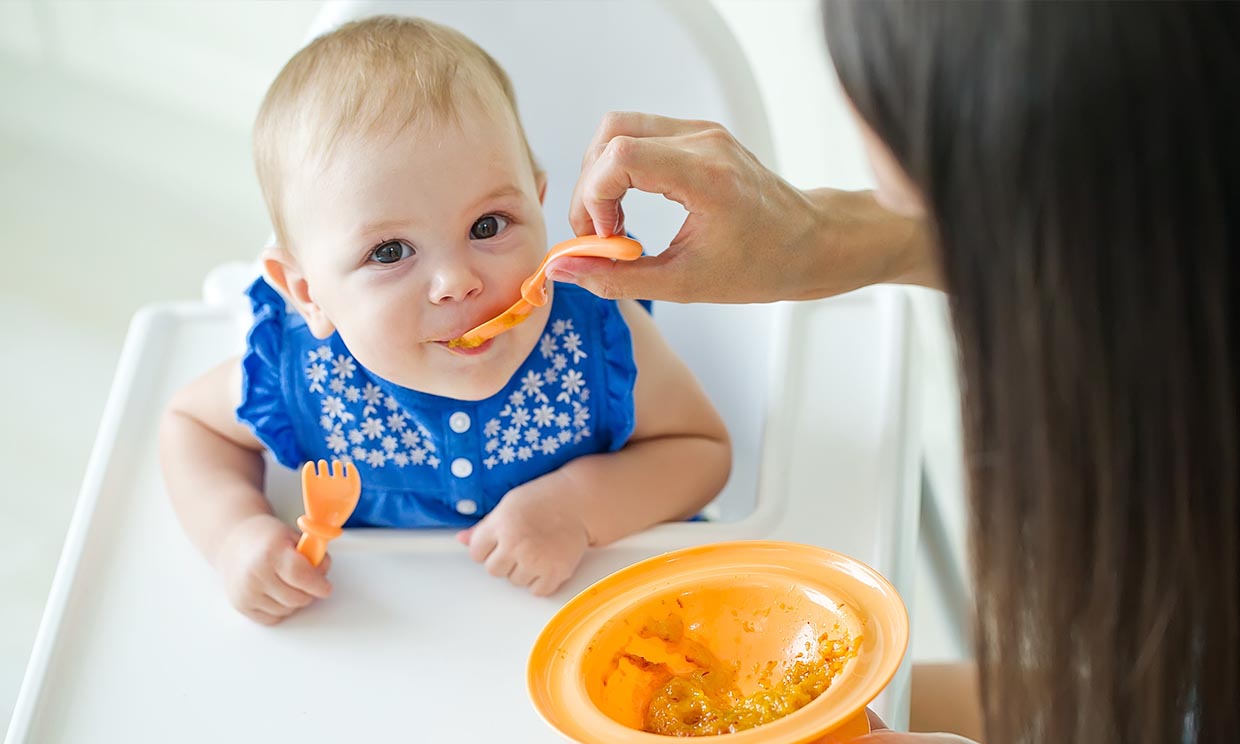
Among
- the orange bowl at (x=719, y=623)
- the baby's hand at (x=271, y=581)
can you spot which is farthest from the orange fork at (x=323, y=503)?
the orange bowl at (x=719, y=623)

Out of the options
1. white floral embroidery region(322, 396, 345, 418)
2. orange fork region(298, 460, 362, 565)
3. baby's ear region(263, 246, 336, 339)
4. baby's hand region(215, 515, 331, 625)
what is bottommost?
baby's hand region(215, 515, 331, 625)

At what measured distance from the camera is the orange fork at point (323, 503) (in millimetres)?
869

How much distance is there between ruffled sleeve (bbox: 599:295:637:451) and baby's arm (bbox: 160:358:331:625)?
24 centimetres

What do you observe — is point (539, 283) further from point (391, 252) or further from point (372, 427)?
point (372, 427)

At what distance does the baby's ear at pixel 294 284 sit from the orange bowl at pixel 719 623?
32 centimetres

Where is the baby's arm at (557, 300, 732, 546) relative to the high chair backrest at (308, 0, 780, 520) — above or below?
below

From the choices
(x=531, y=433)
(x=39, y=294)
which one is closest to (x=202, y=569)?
(x=531, y=433)

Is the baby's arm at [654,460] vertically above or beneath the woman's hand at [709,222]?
beneath

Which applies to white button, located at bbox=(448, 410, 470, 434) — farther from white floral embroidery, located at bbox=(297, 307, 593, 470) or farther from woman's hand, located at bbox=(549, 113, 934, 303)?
woman's hand, located at bbox=(549, 113, 934, 303)

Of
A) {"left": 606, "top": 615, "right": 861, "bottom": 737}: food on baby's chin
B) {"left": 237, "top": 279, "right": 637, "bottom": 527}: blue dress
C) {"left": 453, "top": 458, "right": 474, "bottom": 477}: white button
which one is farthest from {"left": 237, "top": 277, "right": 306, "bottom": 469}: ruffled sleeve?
{"left": 606, "top": 615, "right": 861, "bottom": 737}: food on baby's chin

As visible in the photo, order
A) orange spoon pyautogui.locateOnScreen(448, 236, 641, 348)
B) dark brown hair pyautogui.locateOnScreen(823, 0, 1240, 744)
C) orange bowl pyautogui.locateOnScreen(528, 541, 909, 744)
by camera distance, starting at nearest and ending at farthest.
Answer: dark brown hair pyautogui.locateOnScreen(823, 0, 1240, 744) < orange bowl pyautogui.locateOnScreen(528, 541, 909, 744) < orange spoon pyautogui.locateOnScreen(448, 236, 641, 348)

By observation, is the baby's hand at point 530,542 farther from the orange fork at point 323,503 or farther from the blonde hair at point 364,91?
the blonde hair at point 364,91

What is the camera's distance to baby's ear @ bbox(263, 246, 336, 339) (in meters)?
0.91

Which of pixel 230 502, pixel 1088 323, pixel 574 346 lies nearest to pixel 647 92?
pixel 574 346
